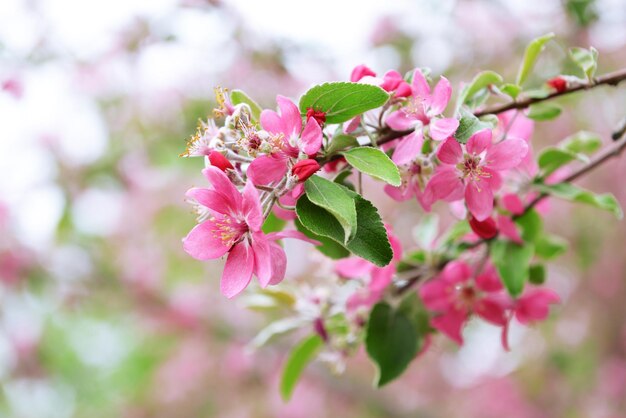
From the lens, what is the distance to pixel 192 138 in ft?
2.65

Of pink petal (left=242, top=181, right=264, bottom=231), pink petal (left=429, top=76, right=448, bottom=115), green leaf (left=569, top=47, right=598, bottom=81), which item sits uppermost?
green leaf (left=569, top=47, right=598, bottom=81)

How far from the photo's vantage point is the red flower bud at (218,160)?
2.45ft

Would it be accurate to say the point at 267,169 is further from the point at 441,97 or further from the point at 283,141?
the point at 441,97

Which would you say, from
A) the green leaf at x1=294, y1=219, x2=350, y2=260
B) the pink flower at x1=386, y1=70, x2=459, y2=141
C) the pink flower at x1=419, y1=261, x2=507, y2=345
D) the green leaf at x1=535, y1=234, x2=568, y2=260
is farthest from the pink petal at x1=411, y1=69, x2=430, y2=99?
the green leaf at x1=535, y1=234, x2=568, y2=260

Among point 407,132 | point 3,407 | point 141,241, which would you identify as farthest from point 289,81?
point 3,407

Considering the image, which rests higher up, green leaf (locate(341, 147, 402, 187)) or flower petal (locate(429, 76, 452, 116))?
flower petal (locate(429, 76, 452, 116))

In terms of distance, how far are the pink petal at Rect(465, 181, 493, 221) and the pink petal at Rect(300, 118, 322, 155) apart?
21 cm

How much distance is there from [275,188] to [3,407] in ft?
15.0

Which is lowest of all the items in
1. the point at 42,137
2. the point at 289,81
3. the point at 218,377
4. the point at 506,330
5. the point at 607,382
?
the point at 218,377

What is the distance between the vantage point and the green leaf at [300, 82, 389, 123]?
2.49 ft

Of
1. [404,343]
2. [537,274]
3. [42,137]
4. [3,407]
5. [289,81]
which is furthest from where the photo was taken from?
[3,407]

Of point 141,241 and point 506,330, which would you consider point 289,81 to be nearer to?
point 141,241

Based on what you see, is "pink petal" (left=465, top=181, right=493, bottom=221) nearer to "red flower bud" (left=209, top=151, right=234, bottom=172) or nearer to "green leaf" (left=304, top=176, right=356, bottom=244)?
"green leaf" (left=304, top=176, right=356, bottom=244)

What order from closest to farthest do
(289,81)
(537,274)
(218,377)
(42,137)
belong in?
(537,274)
(289,81)
(42,137)
(218,377)
